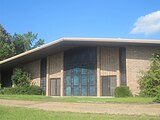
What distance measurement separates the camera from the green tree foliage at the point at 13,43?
2065 inches

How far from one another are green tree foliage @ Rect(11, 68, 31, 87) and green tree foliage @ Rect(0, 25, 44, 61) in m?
16.2

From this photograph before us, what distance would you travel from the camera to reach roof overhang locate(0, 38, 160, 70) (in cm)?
2624

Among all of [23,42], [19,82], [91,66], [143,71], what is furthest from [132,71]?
[23,42]

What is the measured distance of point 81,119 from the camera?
39.5ft

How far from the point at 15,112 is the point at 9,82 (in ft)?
85.2

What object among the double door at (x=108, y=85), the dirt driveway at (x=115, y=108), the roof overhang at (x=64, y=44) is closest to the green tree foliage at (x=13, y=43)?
the roof overhang at (x=64, y=44)

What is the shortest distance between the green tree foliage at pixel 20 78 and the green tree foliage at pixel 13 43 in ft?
53.1

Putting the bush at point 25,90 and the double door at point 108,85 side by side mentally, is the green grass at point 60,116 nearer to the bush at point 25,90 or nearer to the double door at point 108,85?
the double door at point 108,85

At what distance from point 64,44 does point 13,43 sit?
1149 inches

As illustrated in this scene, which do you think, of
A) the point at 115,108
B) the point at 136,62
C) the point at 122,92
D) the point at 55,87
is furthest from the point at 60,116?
the point at 55,87

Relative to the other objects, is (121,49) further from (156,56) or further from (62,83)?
(62,83)

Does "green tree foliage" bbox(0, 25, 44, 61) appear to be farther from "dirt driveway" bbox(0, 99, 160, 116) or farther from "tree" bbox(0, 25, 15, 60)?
"dirt driveway" bbox(0, 99, 160, 116)

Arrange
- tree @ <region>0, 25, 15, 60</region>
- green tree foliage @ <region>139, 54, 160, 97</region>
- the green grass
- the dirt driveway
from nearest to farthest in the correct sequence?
1. the green grass
2. the dirt driveway
3. green tree foliage @ <region>139, 54, 160, 97</region>
4. tree @ <region>0, 25, 15, 60</region>

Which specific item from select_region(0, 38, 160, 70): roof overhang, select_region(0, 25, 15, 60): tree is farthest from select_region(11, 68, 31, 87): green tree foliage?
select_region(0, 25, 15, 60): tree
